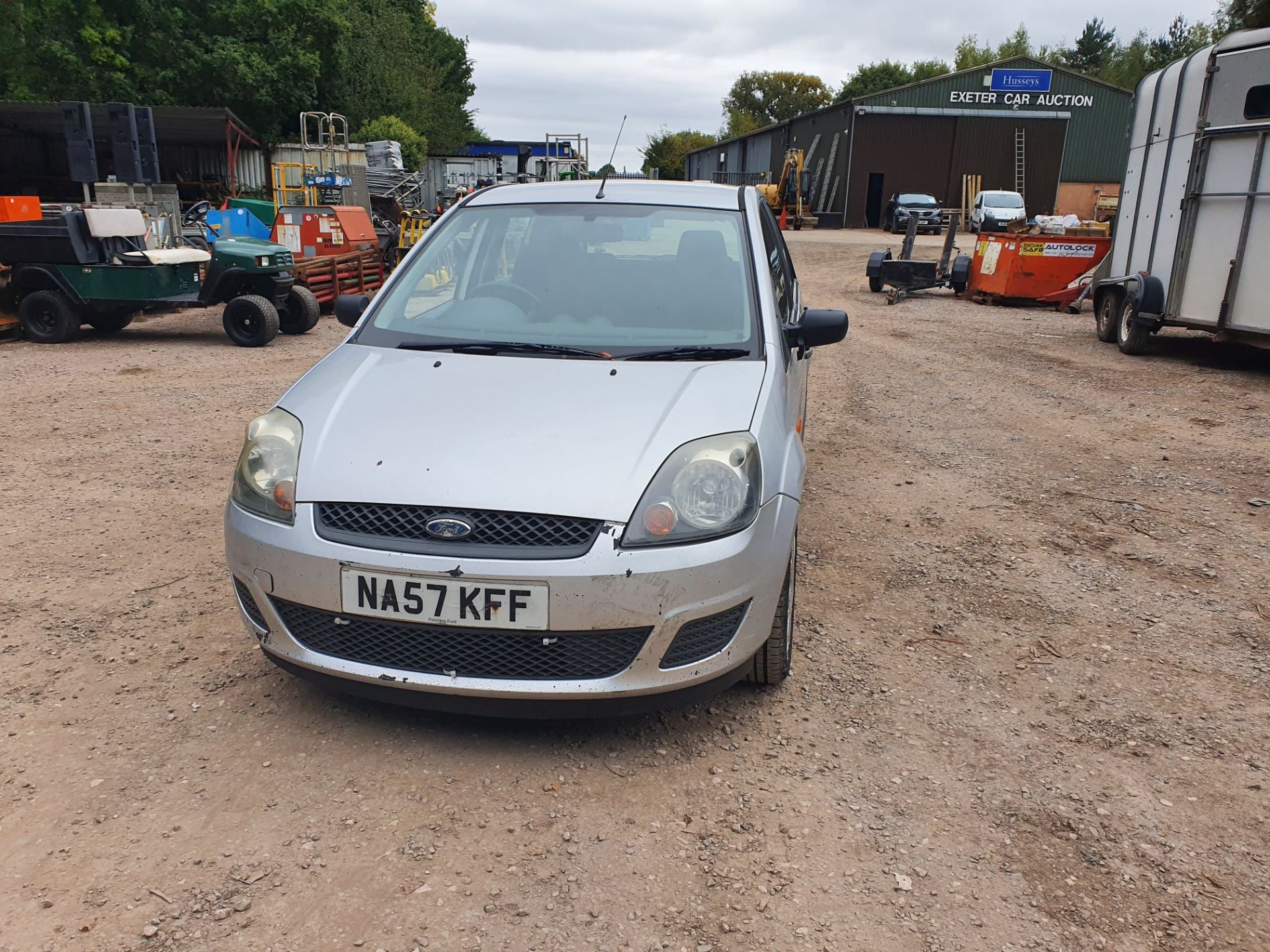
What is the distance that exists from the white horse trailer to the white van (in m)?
19.5

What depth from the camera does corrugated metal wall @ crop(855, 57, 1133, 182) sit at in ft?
129

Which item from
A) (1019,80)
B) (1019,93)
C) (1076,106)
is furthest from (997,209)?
(1076,106)

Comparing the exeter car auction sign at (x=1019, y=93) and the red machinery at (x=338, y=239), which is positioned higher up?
the exeter car auction sign at (x=1019, y=93)

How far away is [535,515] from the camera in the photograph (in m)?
2.52

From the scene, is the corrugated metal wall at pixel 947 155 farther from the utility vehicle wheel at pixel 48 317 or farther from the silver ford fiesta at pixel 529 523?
the silver ford fiesta at pixel 529 523

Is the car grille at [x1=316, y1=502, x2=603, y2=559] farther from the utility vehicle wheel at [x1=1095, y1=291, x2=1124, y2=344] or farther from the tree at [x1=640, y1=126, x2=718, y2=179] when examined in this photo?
the tree at [x1=640, y1=126, x2=718, y2=179]

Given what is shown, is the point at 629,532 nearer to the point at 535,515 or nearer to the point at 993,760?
the point at 535,515

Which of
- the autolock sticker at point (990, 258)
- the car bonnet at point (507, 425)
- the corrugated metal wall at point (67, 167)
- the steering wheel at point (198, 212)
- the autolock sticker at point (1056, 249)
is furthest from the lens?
the corrugated metal wall at point (67, 167)

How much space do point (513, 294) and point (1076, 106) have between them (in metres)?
43.7

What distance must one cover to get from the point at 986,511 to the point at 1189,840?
2904 mm

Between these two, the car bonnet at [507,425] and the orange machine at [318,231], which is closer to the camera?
the car bonnet at [507,425]

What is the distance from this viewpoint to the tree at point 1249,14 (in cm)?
2203

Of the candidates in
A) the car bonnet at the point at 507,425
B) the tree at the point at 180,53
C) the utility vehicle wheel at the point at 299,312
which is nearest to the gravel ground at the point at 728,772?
the car bonnet at the point at 507,425

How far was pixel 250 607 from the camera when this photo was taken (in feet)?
9.31
